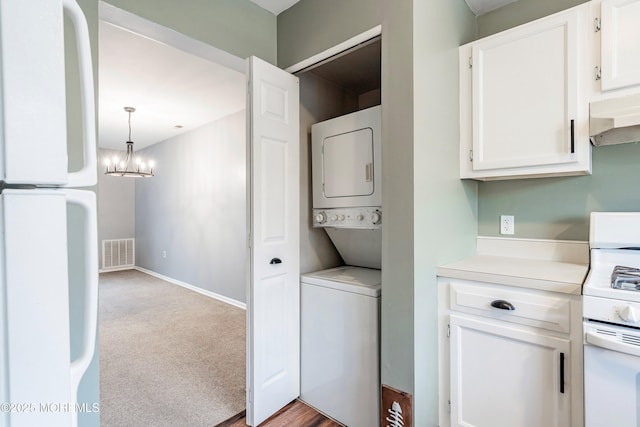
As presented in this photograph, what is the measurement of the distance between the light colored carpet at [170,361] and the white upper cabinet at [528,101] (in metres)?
2.21

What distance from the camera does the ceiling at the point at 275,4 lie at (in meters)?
1.93

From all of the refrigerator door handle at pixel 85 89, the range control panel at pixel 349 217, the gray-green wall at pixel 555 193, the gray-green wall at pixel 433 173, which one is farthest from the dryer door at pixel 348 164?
the refrigerator door handle at pixel 85 89

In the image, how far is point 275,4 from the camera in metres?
1.96

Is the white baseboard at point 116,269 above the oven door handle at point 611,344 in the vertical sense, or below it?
below

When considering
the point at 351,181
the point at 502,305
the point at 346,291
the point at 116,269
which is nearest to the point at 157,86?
the point at 351,181

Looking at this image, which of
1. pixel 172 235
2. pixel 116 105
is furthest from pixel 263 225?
pixel 172 235

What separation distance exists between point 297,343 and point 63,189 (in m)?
1.81

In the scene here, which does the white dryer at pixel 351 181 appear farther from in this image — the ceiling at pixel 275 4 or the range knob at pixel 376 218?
the ceiling at pixel 275 4

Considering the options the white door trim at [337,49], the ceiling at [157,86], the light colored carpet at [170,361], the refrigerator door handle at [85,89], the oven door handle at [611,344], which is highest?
the ceiling at [157,86]

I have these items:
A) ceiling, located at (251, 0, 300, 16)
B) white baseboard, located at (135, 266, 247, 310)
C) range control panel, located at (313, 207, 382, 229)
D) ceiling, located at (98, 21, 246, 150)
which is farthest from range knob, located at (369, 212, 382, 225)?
white baseboard, located at (135, 266, 247, 310)

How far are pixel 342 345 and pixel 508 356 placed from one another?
2.74 ft

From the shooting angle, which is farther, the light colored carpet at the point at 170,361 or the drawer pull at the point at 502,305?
the light colored carpet at the point at 170,361

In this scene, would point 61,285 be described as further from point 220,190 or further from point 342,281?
point 220,190

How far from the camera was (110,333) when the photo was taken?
3.27m
